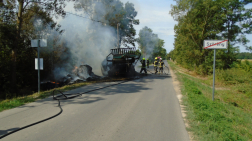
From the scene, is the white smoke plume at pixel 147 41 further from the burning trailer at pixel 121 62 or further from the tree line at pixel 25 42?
the burning trailer at pixel 121 62

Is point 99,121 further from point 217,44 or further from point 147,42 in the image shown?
point 147,42

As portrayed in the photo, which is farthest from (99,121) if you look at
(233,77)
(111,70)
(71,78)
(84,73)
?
(233,77)

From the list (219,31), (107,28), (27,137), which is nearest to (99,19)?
(107,28)

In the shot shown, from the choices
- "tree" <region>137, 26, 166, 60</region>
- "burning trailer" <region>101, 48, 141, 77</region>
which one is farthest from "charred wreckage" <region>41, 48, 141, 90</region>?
"tree" <region>137, 26, 166, 60</region>

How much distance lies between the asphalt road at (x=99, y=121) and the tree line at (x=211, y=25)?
14646 mm

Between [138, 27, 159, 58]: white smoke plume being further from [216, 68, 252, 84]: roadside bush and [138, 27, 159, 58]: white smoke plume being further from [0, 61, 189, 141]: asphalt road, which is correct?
[0, 61, 189, 141]: asphalt road

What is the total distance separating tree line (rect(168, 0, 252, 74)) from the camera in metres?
18.5

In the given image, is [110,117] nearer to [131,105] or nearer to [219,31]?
[131,105]

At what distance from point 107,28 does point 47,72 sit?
985cm

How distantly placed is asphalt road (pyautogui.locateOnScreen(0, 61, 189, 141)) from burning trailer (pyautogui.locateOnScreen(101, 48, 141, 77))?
24.3ft

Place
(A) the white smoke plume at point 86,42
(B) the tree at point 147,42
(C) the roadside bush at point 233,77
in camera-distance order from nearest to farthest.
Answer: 1. (C) the roadside bush at point 233,77
2. (A) the white smoke plume at point 86,42
3. (B) the tree at point 147,42

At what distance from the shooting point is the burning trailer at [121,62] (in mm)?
14169

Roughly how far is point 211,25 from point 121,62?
35.8ft

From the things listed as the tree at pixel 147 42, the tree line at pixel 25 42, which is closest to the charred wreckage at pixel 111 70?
the tree line at pixel 25 42
